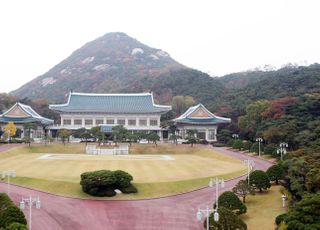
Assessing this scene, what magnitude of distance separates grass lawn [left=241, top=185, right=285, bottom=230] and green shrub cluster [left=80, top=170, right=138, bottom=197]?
7.57m

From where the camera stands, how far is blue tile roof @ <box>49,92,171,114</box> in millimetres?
68000

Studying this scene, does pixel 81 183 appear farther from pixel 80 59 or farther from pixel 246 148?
pixel 80 59

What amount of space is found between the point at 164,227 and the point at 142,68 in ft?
418

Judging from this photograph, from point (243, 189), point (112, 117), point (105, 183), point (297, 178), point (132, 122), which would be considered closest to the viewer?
point (297, 178)

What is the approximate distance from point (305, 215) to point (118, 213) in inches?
391

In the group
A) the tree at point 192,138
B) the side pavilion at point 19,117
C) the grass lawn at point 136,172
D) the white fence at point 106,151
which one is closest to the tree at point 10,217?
the grass lawn at point 136,172

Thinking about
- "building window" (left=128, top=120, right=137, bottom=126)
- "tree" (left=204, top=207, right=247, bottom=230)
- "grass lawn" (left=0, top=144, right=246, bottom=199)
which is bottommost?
"tree" (left=204, top=207, right=247, bottom=230)

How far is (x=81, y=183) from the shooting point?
25.3 metres

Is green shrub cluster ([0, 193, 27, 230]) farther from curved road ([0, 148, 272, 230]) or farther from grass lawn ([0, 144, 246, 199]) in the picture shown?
grass lawn ([0, 144, 246, 199])

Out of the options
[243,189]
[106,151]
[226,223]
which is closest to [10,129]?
[106,151]

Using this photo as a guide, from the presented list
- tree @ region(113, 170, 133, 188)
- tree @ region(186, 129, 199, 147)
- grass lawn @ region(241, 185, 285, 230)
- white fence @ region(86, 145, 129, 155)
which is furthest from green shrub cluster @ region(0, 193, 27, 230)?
tree @ region(186, 129, 199, 147)

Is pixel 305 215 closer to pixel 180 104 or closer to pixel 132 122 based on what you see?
pixel 132 122

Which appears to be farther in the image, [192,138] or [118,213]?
[192,138]

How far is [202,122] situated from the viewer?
6325 centimetres
